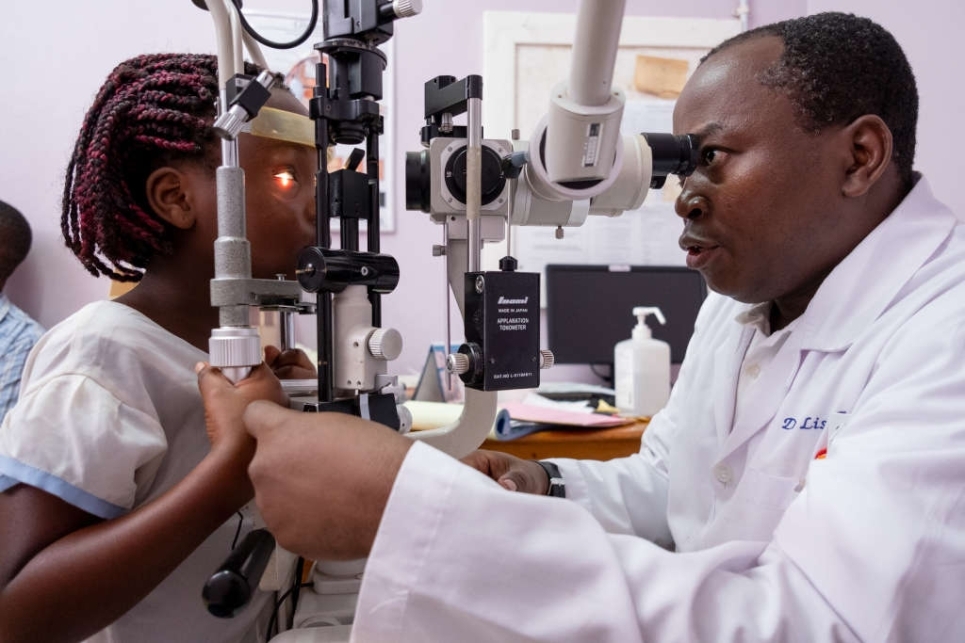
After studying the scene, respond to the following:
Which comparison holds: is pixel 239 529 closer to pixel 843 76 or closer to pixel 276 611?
pixel 276 611

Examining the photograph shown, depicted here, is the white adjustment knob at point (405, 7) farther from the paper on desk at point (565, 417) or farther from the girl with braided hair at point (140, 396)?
the paper on desk at point (565, 417)

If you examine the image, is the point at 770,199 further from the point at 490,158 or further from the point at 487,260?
the point at 487,260

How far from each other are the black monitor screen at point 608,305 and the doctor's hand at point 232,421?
4.81 ft

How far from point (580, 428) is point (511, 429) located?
17 centimetres

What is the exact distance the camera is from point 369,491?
0.44 m

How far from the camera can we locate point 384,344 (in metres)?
0.54

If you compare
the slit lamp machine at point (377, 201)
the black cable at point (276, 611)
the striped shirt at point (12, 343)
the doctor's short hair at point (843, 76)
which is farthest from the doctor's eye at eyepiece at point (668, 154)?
the striped shirt at point (12, 343)

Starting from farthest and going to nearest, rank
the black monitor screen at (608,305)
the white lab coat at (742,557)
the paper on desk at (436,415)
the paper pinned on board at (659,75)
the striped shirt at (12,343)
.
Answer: the paper pinned on board at (659,75)
the black monitor screen at (608,305)
the striped shirt at (12,343)
the paper on desk at (436,415)
the white lab coat at (742,557)

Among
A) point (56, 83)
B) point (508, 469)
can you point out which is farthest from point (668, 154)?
point (56, 83)

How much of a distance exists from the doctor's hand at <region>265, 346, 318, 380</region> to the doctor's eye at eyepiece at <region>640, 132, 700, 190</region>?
512mm

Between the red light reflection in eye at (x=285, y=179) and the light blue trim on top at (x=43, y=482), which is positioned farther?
the red light reflection in eye at (x=285, y=179)

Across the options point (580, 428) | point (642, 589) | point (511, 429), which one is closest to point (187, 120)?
point (642, 589)

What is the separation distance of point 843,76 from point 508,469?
673mm

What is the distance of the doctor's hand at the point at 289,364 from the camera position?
2.81 ft
